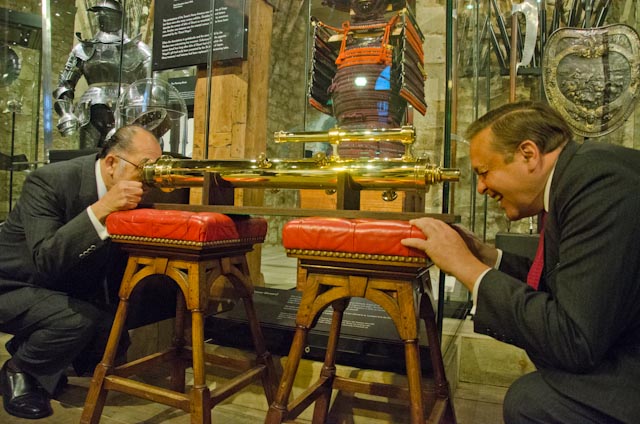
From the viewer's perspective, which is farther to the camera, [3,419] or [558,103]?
[558,103]

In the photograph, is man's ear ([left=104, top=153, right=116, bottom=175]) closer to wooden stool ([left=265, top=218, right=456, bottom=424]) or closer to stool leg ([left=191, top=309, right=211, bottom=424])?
stool leg ([left=191, top=309, right=211, bottom=424])

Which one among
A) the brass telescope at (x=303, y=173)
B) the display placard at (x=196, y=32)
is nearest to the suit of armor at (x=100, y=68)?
the display placard at (x=196, y=32)

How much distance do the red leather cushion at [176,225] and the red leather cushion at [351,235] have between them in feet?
Answer: 0.89

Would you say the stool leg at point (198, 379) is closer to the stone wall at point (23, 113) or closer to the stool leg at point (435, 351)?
the stool leg at point (435, 351)

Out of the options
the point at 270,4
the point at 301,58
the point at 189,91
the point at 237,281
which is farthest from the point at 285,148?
the point at 237,281

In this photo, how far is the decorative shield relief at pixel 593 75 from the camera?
278cm

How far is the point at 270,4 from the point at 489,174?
229cm

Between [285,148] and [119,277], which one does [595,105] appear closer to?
[119,277]

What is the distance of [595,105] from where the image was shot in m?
2.84

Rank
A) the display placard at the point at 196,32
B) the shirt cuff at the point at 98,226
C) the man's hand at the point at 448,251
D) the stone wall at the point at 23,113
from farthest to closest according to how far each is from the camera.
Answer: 1. the stone wall at the point at 23,113
2. the display placard at the point at 196,32
3. the shirt cuff at the point at 98,226
4. the man's hand at the point at 448,251

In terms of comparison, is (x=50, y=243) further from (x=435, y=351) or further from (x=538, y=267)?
(x=538, y=267)

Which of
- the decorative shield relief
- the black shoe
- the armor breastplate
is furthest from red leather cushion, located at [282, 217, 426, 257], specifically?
the armor breastplate

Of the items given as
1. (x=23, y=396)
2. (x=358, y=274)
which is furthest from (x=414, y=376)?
(x=23, y=396)

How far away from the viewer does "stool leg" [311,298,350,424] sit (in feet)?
4.89
